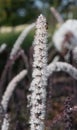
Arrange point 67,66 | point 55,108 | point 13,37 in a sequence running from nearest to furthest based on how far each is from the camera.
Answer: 1. point 67,66
2. point 55,108
3. point 13,37

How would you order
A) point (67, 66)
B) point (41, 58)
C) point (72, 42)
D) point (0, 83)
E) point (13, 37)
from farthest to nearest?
point (13, 37) → point (72, 42) → point (0, 83) → point (67, 66) → point (41, 58)

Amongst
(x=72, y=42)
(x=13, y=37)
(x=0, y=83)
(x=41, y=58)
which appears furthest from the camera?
(x=13, y=37)

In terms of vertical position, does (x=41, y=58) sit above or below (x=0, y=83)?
below

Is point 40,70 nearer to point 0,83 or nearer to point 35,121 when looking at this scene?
point 35,121

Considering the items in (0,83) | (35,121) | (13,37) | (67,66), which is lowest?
(35,121)

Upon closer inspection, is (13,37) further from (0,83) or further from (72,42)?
(0,83)

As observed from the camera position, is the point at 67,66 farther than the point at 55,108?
No

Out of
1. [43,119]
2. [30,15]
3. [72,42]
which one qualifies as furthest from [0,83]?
[30,15]

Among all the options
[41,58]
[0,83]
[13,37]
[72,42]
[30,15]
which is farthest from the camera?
[30,15]

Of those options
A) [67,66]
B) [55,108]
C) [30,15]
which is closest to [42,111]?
[67,66]
